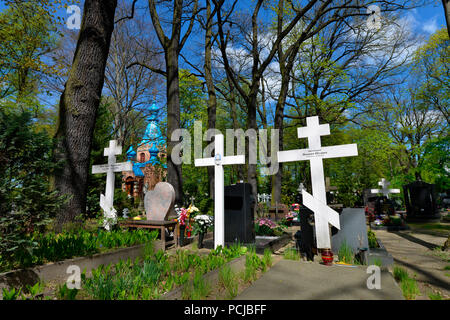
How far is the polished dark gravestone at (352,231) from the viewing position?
5023 millimetres

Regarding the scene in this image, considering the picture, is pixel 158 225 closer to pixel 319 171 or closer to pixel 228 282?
pixel 228 282

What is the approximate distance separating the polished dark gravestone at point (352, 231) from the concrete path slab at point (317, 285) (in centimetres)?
134

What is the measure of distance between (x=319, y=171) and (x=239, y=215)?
7.33ft

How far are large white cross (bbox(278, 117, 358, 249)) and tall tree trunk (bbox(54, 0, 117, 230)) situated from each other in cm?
442

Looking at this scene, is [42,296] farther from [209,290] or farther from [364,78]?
[364,78]

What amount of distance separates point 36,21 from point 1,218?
39.8ft

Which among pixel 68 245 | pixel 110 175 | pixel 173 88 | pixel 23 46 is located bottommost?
pixel 68 245

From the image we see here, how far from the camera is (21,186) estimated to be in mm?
2932

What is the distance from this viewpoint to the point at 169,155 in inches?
360

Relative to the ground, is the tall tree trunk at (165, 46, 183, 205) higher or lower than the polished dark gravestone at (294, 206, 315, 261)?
higher

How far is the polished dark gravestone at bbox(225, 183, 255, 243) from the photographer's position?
6.09m

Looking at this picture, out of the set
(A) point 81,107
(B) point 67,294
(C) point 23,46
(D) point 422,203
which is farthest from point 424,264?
(C) point 23,46

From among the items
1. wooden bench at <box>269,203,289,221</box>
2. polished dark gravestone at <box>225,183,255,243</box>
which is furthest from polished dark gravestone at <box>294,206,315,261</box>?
wooden bench at <box>269,203,289,221</box>

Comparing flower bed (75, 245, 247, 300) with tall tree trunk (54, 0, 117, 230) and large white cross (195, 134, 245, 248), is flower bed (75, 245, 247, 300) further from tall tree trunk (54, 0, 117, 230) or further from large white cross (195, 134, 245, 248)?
tall tree trunk (54, 0, 117, 230)
